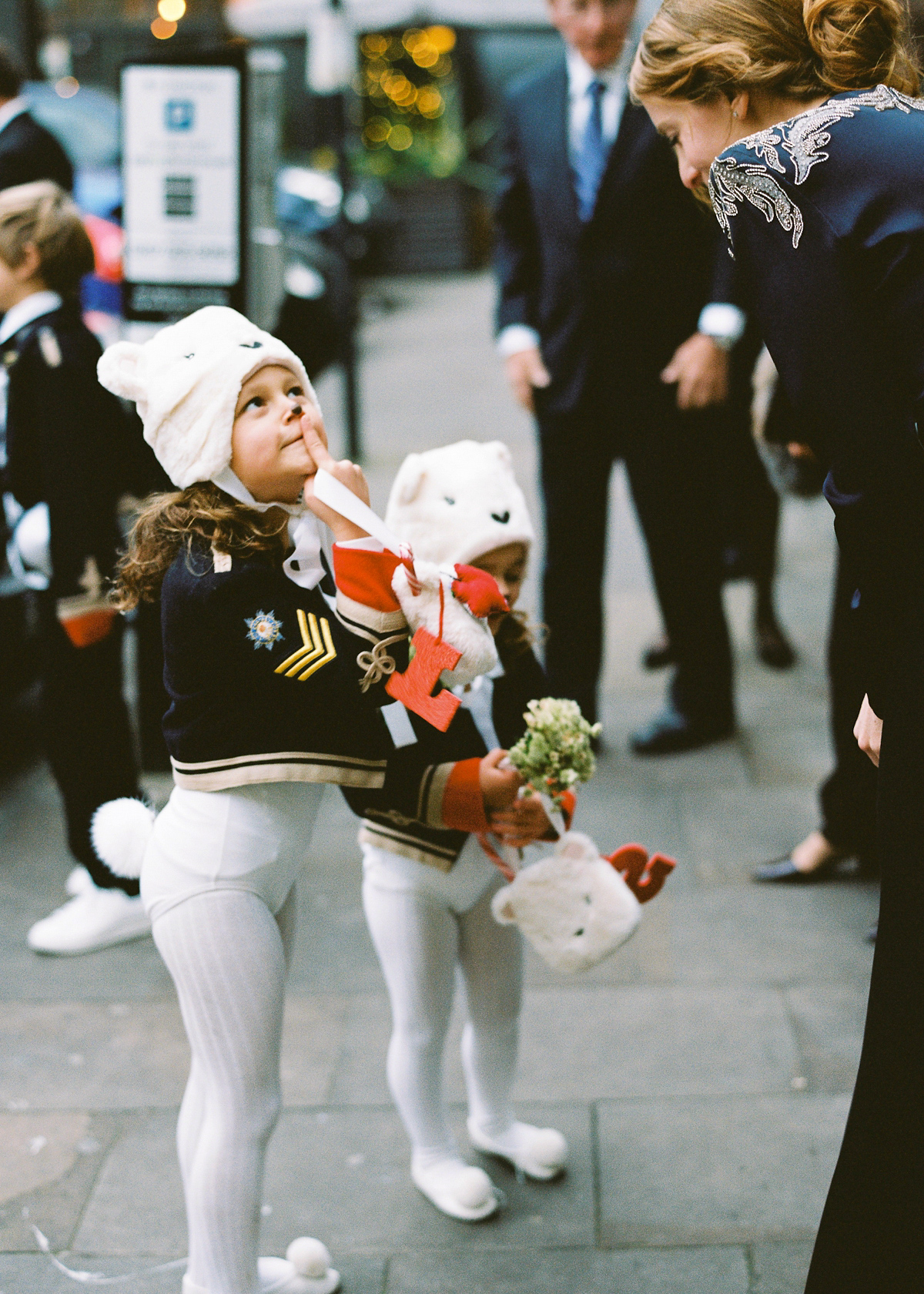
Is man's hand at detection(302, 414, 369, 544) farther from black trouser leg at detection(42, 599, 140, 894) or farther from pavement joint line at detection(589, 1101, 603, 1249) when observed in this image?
black trouser leg at detection(42, 599, 140, 894)

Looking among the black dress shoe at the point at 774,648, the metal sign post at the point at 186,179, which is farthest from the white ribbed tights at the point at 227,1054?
the black dress shoe at the point at 774,648

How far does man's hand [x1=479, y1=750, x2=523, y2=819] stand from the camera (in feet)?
7.59

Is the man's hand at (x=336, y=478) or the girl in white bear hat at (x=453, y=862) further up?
the man's hand at (x=336, y=478)

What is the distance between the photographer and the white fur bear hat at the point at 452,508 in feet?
8.25

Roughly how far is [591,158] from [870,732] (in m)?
2.95

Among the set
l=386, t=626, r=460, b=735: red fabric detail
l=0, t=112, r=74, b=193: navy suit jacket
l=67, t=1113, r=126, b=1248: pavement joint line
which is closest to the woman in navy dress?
l=386, t=626, r=460, b=735: red fabric detail

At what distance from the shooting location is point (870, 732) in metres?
1.99

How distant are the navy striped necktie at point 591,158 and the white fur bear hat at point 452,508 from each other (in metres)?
2.19

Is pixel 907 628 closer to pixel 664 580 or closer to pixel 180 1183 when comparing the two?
pixel 180 1183

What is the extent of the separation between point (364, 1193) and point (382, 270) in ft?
48.4

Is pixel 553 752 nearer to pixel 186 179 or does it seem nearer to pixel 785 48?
pixel 785 48

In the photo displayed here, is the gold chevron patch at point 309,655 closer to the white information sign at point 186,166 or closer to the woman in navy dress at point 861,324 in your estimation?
the woman in navy dress at point 861,324

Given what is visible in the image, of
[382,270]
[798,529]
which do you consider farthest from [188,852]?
[382,270]

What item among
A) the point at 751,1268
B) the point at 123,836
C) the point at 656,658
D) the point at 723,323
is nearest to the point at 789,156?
the point at 123,836
